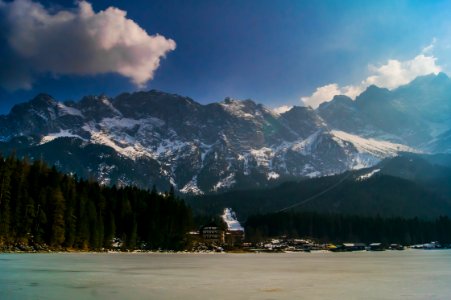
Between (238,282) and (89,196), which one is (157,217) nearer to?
(89,196)

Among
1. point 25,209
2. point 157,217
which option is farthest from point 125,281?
point 157,217

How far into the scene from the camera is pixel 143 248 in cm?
16962

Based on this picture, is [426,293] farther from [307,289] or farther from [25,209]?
[25,209]

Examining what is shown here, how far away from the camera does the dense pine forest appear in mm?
125125

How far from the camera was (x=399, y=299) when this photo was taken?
132 feet

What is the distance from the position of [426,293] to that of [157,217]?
139303 millimetres

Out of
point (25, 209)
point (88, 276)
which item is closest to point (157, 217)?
point (25, 209)

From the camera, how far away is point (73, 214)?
13988cm

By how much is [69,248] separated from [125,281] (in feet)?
289

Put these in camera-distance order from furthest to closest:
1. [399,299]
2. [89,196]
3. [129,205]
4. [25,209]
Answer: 1. [129,205]
2. [89,196]
3. [25,209]
4. [399,299]

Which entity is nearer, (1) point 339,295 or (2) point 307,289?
(1) point 339,295

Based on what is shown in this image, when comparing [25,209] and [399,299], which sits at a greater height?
[25,209]

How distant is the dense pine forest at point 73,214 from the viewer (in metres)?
125

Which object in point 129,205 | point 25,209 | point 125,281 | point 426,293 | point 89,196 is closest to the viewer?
point 426,293
